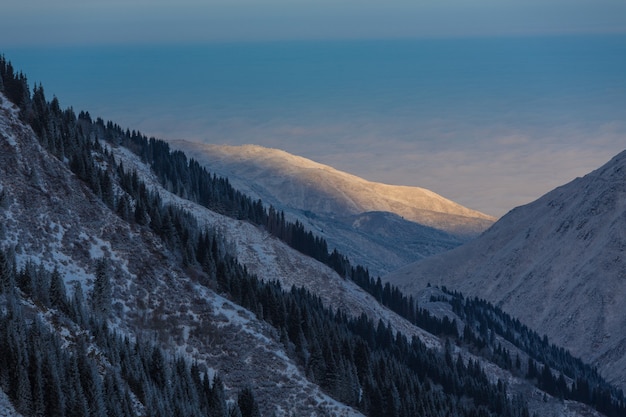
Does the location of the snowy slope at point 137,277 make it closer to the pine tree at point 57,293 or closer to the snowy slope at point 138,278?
the snowy slope at point 138,278

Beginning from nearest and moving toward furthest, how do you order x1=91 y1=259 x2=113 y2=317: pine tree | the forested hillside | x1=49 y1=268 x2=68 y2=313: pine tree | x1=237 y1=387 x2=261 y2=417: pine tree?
the forested hillside → x1=49 y1=268 x2=68 y2=313: pine tree → x1=237 y1=387 x2=261 y2=417: pine tree → x1=91 y1=259 x2=113 y2=317: pine tree

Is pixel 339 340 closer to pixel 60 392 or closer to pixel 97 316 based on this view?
pixel 97 316

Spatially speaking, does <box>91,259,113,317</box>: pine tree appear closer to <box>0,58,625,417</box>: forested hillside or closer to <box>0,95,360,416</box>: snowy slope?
<box>0,58,625,417</box>: forested hillside

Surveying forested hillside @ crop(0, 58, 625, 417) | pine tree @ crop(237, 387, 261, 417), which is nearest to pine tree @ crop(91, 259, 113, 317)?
forested hillside @ crop(0, 58, 625, 417)

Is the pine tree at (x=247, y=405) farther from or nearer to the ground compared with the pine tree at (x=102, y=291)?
nearer to the ground

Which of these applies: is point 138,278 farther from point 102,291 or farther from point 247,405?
point 247,405

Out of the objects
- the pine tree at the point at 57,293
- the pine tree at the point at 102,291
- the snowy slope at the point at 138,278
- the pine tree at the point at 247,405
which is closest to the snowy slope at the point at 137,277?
the snowy slope at the point at 138,278

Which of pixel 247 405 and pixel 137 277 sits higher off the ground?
pixel 137 277

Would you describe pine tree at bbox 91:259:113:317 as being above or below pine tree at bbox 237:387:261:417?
above

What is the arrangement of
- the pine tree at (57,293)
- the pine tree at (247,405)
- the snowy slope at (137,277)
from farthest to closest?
the snowy slope at (137,277) < the pine tree at (247,405) < the pine tree at (57,293)

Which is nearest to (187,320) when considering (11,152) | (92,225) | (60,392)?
(92,225)

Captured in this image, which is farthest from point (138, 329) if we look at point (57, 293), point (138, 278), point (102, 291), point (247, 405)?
point (57, 293)
